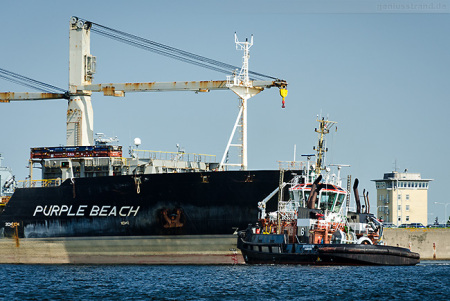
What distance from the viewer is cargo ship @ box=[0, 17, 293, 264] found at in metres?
50.7

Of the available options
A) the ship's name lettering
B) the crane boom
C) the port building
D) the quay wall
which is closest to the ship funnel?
the crane boom

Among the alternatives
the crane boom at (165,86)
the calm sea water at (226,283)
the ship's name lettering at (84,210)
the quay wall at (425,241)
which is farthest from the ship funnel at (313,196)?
the quay wall at (425,241)

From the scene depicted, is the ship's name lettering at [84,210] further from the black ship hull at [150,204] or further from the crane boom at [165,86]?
the crane boom at [165,86]

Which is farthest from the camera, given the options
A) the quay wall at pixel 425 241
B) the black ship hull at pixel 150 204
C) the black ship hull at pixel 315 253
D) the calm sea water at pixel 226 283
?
the quay wall at pixel 425 241

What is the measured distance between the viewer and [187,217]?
51.2m

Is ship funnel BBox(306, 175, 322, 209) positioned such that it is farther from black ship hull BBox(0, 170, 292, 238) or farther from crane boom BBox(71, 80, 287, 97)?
crane boom BBox(71, 80, 287, 97)

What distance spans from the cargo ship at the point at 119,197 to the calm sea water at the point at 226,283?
207 cm

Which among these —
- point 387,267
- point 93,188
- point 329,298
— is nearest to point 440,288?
point 329,298

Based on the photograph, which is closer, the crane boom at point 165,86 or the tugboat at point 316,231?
the tugboat at point 316,231

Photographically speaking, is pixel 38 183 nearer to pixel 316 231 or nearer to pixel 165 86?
pixel 165 86

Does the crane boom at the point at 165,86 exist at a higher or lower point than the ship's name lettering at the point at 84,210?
higher

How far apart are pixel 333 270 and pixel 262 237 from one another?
4761 mm

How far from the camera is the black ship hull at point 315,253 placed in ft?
153

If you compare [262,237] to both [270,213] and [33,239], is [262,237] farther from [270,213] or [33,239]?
[33,239]
